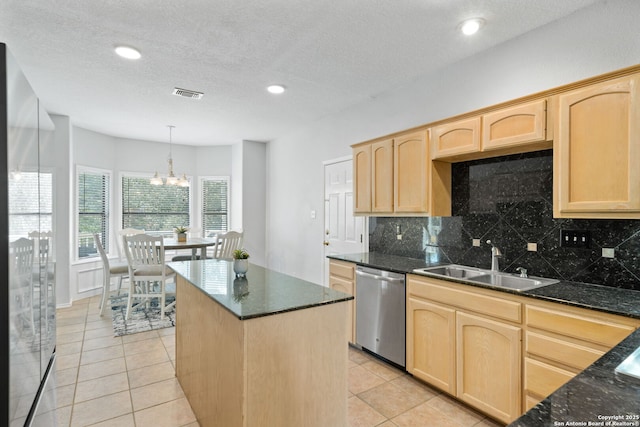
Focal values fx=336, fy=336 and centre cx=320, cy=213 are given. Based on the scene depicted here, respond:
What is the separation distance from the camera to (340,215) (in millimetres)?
4438

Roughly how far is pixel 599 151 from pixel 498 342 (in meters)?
1.28

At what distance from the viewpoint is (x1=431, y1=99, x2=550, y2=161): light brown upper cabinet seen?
7.20 feet

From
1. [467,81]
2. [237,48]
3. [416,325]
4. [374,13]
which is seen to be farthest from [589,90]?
[237,48]

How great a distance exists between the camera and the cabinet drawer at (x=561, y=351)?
173 centimetres

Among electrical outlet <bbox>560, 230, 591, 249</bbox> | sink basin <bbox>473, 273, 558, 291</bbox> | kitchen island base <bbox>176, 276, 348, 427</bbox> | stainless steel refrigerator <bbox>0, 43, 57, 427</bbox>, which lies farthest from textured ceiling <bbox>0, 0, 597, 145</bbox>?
kitchen island base <bbox>176, 276, 348, 427</bbox>

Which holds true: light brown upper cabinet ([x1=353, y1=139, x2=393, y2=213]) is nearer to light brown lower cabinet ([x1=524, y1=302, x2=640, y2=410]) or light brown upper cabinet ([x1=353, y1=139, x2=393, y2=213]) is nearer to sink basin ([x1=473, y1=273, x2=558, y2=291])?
sink basin ([x1=473, y1=273, x2=558, y2=291])

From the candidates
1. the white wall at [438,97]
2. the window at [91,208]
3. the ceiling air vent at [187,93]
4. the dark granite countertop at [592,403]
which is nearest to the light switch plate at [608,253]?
the white wall at [438,97]

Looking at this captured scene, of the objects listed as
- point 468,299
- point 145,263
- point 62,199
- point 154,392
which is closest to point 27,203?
point 154,392

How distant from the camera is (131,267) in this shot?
431cm

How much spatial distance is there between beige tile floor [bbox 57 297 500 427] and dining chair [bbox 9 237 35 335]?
1.46m

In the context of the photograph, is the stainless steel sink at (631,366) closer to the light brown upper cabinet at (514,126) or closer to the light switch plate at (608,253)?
the light switch plate at (608,253)

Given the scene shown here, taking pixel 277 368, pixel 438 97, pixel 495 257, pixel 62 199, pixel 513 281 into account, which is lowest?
pixel 277 368

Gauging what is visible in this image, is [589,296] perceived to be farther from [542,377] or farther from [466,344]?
[466,344]

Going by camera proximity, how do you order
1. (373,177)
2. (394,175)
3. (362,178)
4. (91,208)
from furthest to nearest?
(91,208)
(362,178)
(373,177)
(394,175)
